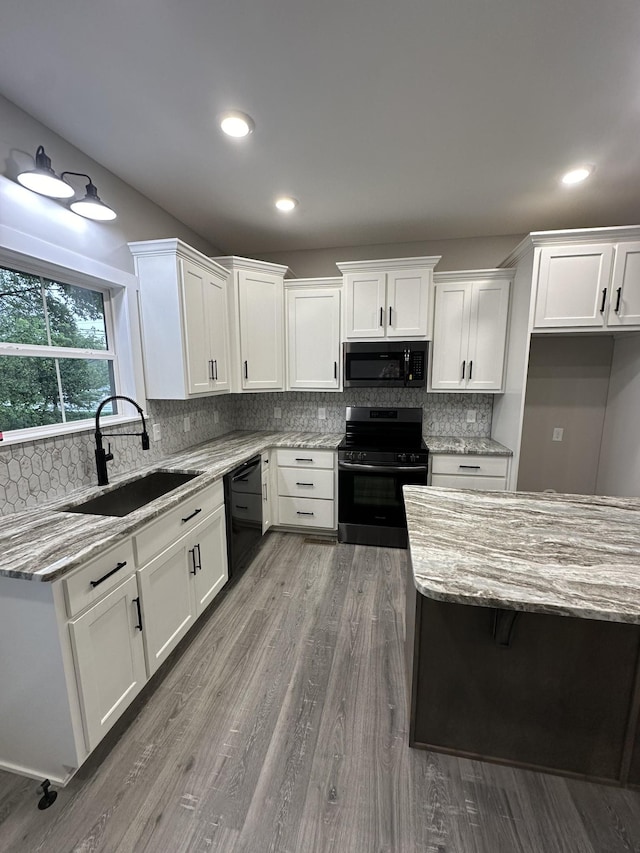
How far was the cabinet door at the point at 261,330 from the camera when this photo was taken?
10.2ft

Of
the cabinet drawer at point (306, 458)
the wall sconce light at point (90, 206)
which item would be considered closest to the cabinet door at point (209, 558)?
the cabinet drawer at point (306, 458)

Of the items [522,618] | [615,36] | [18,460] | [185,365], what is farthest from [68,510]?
[615,36]

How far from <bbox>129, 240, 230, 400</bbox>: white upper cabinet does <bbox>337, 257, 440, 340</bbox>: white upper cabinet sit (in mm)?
1215

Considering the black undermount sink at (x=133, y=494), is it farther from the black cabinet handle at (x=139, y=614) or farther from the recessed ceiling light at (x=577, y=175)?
the recessed ceiling light at (x=577, y=175)

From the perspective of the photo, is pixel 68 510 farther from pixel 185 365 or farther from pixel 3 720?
pixel 185 365

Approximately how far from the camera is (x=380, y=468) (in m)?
2.94

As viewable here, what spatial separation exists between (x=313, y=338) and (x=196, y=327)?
1.14 m

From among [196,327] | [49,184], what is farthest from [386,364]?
[49,184]

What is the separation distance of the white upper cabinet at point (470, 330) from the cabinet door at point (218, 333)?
1.84 m

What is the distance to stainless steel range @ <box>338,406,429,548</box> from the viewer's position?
2.93 meters

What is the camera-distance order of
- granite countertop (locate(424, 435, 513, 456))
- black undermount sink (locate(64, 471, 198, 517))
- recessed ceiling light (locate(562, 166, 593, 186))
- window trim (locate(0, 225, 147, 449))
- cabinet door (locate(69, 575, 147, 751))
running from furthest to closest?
granite countertop (locate(424, 435, 513, 456))
recessed ceiling light (locate(562, 166, 593, 186))
black undermount sink (locate(64, 471, 198, 517))
window trim (locate(0, 225, 147, 449))
cabinet door (locate(69, 575, 147, 751))

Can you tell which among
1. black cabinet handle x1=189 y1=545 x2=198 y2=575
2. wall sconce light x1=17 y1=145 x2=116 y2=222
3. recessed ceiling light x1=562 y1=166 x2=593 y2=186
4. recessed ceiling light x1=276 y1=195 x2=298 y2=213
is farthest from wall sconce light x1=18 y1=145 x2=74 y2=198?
recessed ceiling light x1=562 y1=166 x2=593 y2=186

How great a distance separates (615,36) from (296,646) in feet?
9.94

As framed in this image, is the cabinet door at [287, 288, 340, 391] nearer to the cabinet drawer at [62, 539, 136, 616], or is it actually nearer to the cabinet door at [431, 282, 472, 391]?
the cabinet door at [431, 282, 472, 391]
